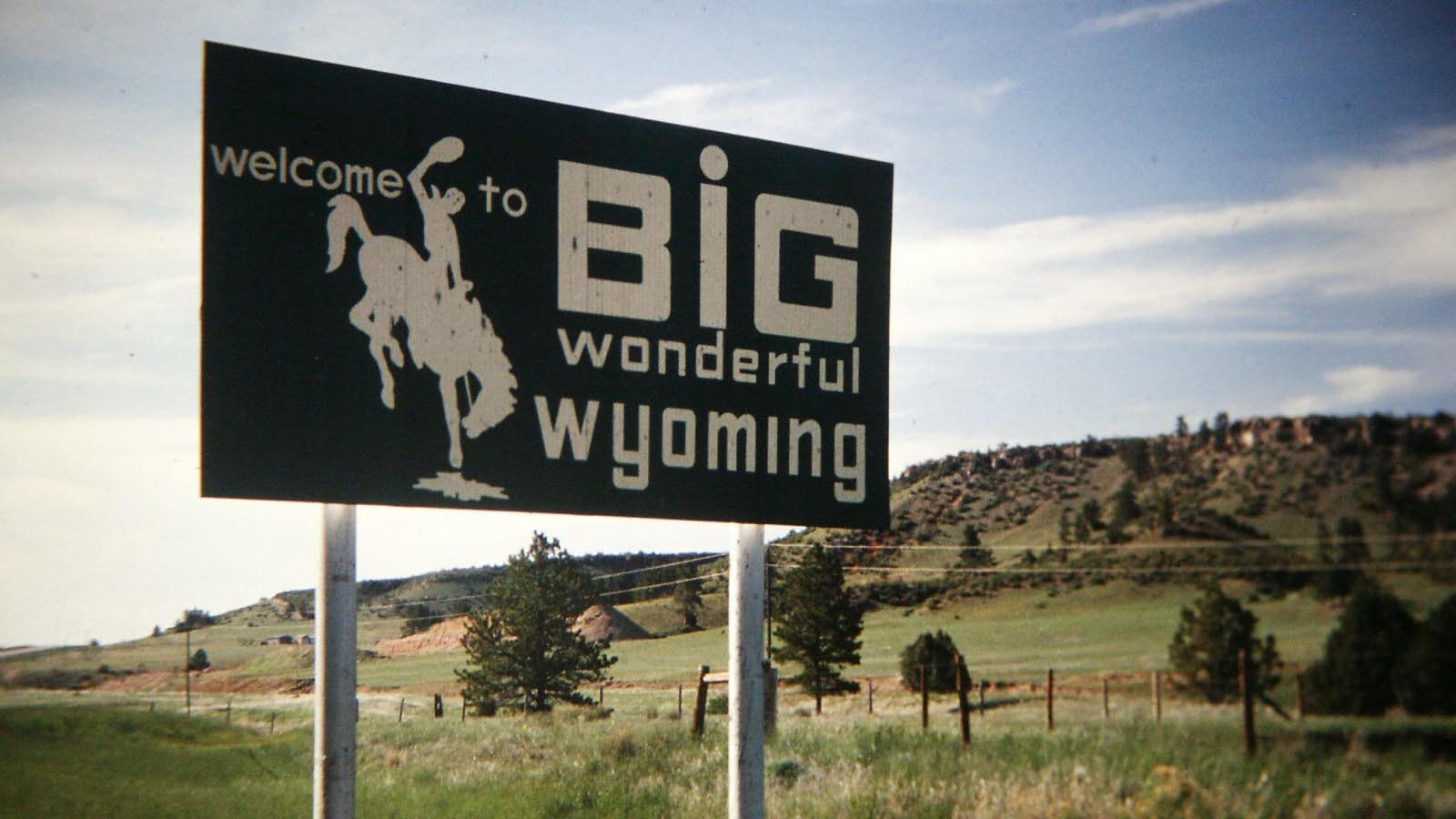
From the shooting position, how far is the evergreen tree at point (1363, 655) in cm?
→ 588

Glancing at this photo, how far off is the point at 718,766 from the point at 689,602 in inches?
442

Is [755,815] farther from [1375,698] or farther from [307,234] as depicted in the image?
[307,234]

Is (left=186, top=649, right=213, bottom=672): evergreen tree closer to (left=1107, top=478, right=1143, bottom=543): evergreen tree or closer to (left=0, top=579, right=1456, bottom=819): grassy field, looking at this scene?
(left=0, top=579, right=1456, bottom=819): grassy field

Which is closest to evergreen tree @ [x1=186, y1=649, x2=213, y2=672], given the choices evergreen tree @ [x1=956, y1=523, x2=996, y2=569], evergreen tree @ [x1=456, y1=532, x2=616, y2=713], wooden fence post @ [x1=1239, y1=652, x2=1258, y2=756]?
evergreen tree @ [x1=456, y1=532, x2=616, y2=713]

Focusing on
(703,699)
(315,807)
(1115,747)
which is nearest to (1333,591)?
(1115,747)

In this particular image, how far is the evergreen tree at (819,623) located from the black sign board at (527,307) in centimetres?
1563

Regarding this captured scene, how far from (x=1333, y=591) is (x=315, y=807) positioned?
5660 millimetres

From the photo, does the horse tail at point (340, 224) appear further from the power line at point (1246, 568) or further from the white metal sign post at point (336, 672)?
the power line at point (1246, 568)

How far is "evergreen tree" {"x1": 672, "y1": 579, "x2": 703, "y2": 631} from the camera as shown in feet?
73.3

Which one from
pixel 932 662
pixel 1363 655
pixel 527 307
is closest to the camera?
pixel 1363 655

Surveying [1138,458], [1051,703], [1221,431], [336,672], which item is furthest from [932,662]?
[336,672]

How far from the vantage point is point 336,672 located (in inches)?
227

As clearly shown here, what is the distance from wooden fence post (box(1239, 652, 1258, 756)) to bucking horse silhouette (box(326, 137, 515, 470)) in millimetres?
4583

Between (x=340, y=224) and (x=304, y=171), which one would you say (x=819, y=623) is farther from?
(x=304, y=171)
